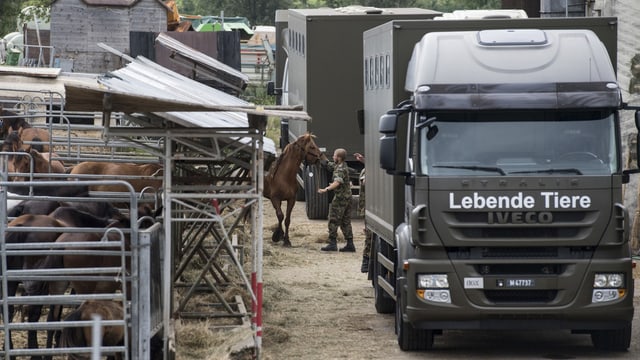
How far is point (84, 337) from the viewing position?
1091 cm

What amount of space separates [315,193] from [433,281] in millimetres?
13422

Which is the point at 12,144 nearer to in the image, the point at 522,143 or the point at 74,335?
the point at 74,335

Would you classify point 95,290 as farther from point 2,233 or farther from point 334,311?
point 334,311

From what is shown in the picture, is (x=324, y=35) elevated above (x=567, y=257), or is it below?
above

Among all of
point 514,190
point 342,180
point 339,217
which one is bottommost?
point 339,217

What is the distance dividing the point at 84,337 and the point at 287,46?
2087cm

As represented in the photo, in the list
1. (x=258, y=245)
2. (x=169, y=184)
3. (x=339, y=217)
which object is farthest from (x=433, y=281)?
(x=339, y=217)

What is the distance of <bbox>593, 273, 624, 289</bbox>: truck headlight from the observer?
1242 cm

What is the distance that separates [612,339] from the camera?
1320cm

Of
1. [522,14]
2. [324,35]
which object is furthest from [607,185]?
[324,35]

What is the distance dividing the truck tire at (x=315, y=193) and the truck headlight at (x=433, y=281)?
41.4 feet

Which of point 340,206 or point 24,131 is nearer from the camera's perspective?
point 24,131

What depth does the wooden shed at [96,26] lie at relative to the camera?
146ft

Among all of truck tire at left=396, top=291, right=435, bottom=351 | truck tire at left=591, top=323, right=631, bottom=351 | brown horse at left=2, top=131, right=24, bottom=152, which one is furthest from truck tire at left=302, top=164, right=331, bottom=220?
truck tire at left=591, top=323, right=631, bottom=351
